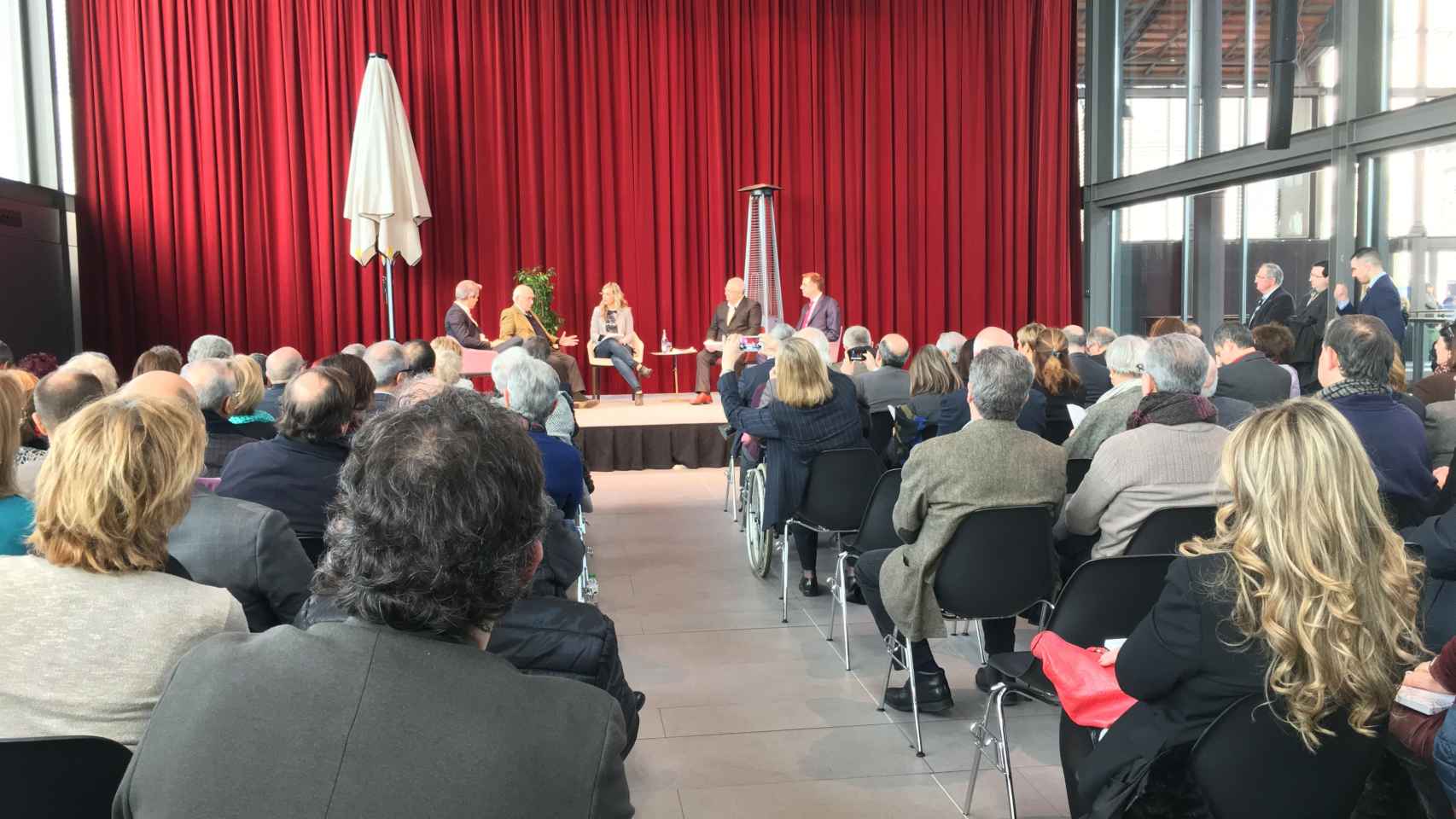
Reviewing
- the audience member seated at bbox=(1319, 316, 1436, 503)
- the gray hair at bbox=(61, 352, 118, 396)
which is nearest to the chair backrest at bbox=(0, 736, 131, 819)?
the audience member seated at bbox=(1319, 316, 1436, 503)

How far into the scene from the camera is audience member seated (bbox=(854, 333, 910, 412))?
590cm

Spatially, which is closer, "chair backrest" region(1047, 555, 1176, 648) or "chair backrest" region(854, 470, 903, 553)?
"chair backrest" region(1047, 555, 1176, 648)

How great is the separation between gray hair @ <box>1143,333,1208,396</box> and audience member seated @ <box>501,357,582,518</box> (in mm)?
1801

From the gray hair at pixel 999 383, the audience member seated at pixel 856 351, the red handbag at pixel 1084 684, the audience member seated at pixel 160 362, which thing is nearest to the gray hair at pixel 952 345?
the audience member seated at pixel 856 351

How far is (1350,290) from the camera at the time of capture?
8227 millimetres

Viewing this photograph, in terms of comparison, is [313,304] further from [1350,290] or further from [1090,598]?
[1090,598]

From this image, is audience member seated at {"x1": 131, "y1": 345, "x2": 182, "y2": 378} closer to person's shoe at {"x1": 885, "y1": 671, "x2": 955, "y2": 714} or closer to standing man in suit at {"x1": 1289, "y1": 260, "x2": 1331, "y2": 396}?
person's shoe at {"x1": 885, "y1": 671, "x2": 955, "y2": 714}

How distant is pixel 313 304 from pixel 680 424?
4677mm

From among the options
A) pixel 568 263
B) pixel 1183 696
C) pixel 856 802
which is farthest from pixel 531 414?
pixel 568 263

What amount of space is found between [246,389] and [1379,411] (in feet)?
12.4

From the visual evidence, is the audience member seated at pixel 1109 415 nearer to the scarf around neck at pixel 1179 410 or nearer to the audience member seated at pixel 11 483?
the scarf around neck at pixel 1179 410

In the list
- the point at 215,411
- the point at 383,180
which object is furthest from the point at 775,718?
the point at 383,180

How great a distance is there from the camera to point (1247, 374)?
17.4 ft

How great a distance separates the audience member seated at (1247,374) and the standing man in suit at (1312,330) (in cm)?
319
